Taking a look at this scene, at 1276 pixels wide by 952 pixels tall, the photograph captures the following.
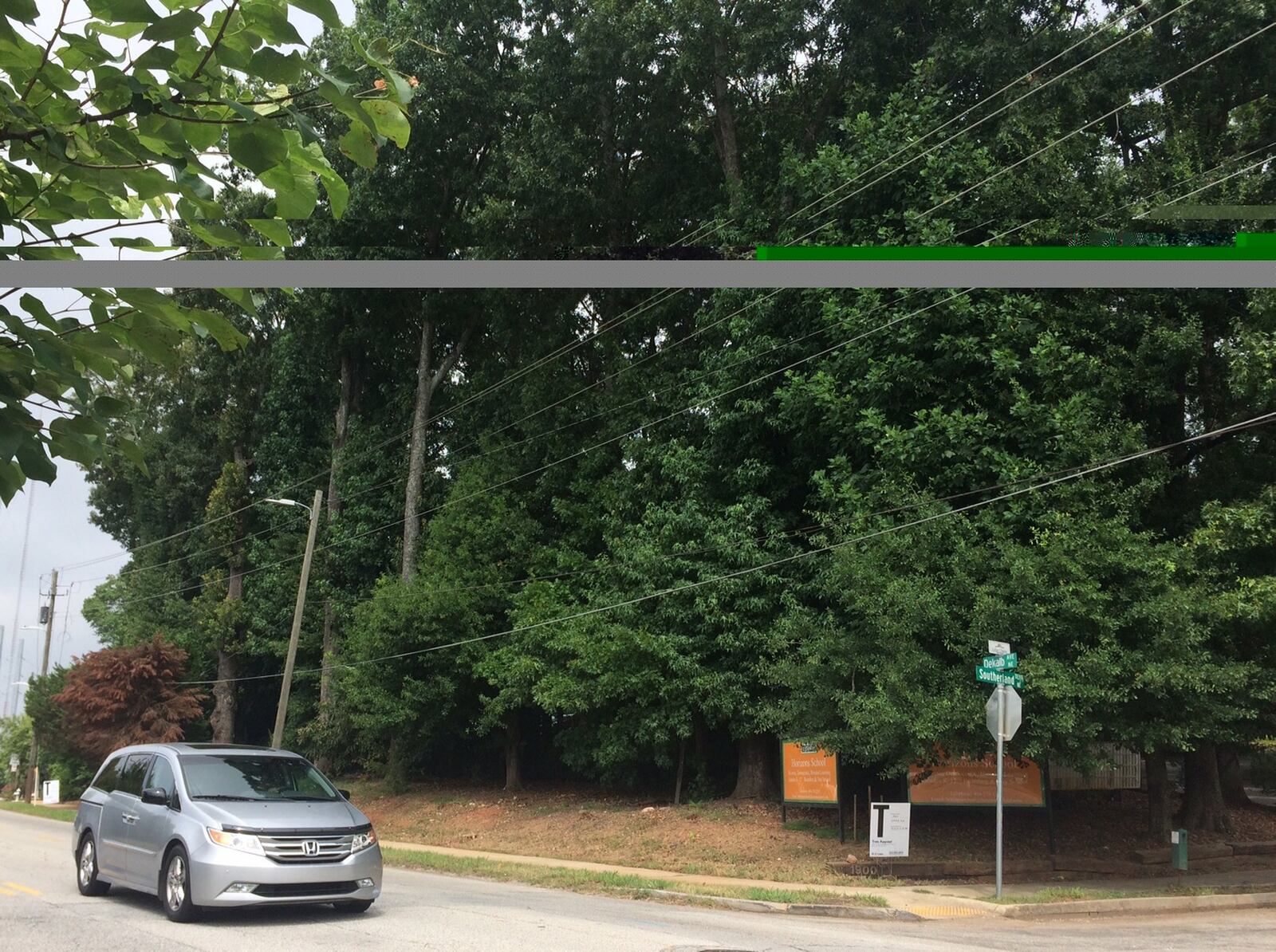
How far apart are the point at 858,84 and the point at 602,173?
354 inches

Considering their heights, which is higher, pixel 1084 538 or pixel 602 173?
pixel 602 173

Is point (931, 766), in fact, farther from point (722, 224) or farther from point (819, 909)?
point (722, 224)

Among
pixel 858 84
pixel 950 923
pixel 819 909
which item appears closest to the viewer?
pixel 950 923

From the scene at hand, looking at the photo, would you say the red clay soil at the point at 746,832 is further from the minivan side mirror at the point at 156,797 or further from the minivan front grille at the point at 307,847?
the minivan side mirror at the point at 156,797

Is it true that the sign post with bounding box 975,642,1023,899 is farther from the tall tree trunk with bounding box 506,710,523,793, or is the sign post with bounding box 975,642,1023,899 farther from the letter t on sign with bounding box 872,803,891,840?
the tall tree trunk with bounding box 506,710,523,793

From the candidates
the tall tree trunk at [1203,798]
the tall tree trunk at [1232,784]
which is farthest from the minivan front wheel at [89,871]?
the tall tree trunk at [1232,784]

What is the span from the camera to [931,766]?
19.4 m

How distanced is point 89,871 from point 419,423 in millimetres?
27990

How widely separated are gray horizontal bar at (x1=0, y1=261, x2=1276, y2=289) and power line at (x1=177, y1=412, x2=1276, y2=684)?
16.2 meters

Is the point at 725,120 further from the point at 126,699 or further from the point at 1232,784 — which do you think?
the point at 126,699

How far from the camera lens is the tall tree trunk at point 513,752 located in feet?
115

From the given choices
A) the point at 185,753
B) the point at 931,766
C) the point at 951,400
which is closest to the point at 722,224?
the point at 951,400

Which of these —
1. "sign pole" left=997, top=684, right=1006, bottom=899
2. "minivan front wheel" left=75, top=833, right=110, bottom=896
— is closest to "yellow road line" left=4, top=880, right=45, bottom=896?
"minivan front wheel" left=75, top=833, right=110, bottom=896

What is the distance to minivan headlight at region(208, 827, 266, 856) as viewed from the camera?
34.6 feet
